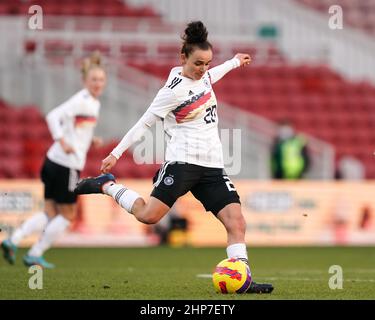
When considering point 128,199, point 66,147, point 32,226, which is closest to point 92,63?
point 66,147

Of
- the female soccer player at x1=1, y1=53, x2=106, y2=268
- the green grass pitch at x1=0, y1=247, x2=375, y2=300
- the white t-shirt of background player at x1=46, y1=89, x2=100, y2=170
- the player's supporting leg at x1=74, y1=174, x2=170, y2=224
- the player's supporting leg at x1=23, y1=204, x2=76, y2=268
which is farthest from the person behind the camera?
the white t-shirt of background player at x1=46, y1=89, x2=100, y2=170

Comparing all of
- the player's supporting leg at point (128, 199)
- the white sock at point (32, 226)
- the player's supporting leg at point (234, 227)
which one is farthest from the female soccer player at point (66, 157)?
the player's supporting leg at point (234, 227)

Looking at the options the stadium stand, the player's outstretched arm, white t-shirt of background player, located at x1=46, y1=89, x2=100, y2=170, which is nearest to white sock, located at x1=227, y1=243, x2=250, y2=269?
the player's outstretched arm

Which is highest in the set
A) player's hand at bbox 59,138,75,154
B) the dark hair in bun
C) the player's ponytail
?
the player's ponytail

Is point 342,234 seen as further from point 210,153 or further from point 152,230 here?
point 210,153

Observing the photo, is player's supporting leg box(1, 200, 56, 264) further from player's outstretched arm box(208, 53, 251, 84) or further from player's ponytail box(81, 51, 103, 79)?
player's outstretched arm box(208, 53, 251, 84)

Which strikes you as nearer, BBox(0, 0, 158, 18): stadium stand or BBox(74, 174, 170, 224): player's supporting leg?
BBox(74, 174, 170, 224): player's supporting leg

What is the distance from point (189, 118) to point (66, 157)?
3.97 meters

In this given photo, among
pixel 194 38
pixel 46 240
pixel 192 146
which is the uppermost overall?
pixel 194 38

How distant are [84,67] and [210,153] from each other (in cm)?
410

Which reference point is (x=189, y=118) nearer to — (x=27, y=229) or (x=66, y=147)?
(x=66, y=147)

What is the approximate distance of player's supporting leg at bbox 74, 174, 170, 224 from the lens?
838cm

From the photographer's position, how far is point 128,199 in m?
8.77
